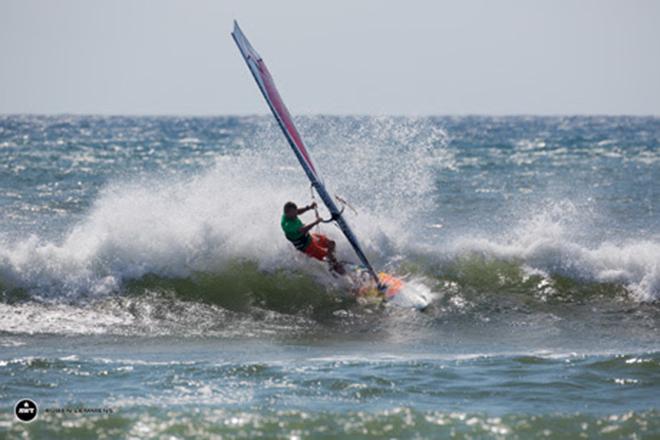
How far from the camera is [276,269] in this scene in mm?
12492

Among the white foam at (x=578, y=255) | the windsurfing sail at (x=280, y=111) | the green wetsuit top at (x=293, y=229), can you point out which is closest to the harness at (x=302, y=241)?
the green wetsuit top at (x=293, y=229)

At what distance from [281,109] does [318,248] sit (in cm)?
177

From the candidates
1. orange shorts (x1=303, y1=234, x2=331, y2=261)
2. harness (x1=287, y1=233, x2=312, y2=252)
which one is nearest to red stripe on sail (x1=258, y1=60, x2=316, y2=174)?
harness (x1=287, y1=233, x2=312, y2=252)

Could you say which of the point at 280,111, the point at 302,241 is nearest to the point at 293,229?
the point at 302,241

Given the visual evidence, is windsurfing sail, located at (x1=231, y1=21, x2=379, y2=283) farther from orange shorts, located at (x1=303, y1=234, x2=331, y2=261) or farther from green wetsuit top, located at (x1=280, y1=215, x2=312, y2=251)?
green wetsuit top, located at (x1=280, y1=215, x2=312, y2=251)

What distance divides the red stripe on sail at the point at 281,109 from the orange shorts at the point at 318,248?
0.92 m

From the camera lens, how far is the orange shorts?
11.3 meters

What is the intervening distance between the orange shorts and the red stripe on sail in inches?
36.3

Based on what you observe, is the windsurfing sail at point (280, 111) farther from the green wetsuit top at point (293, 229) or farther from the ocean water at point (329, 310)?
the ocean water at point (329, 310)

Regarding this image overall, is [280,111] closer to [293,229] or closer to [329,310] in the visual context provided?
[293,229]

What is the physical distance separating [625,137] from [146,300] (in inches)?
1523

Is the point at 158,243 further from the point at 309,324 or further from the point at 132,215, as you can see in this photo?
the point at 309,324

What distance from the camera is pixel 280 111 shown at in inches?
437

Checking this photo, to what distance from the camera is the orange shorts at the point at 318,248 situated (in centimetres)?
1128
